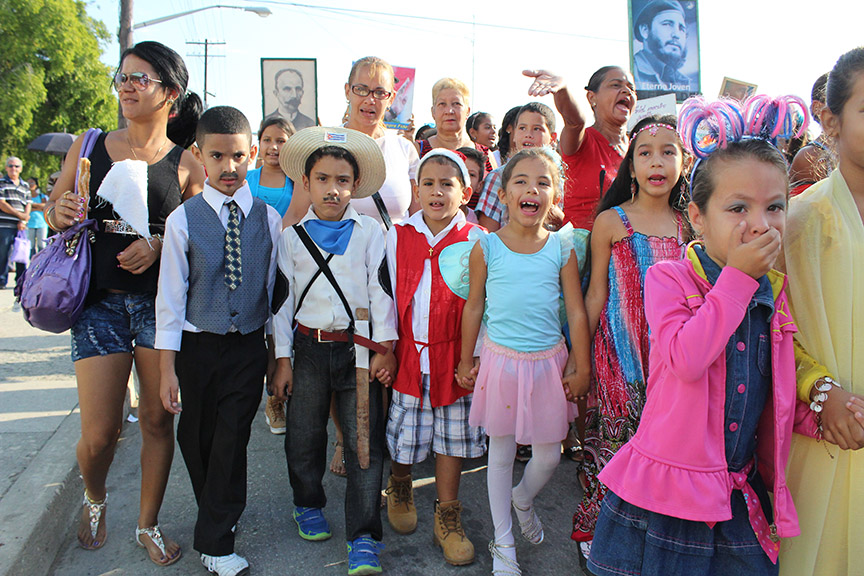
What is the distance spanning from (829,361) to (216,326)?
7.64ft

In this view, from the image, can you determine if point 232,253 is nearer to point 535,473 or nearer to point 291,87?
point 535,473

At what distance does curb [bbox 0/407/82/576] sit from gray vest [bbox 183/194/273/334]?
3.89ft

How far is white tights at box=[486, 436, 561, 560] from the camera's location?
8.58 ft

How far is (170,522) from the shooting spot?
2.99 meters

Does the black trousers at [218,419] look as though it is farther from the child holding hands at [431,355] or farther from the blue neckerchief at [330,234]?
the child holding hands at [431,355]

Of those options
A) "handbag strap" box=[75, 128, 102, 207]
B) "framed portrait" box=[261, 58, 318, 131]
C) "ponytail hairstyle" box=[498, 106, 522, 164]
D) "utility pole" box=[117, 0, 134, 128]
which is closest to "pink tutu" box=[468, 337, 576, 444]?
"handbag strap" box=[75, 128, 102, 207]

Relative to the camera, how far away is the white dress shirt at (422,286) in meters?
2.86

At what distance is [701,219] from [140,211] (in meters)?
2.31

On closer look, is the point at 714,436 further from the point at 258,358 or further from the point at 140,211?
the point at 140,211

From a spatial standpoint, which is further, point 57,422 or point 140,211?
point 57,422

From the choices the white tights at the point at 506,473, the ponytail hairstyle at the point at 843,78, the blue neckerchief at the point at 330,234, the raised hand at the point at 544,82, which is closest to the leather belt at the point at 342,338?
the blue neckerchief at the point at 330,234

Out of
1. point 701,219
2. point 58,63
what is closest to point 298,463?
point 701,219

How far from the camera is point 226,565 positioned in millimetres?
2518

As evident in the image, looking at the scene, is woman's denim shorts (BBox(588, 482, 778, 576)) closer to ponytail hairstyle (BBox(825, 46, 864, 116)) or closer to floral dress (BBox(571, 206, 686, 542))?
floral dress (BBox(571, 206, 686, 542))
